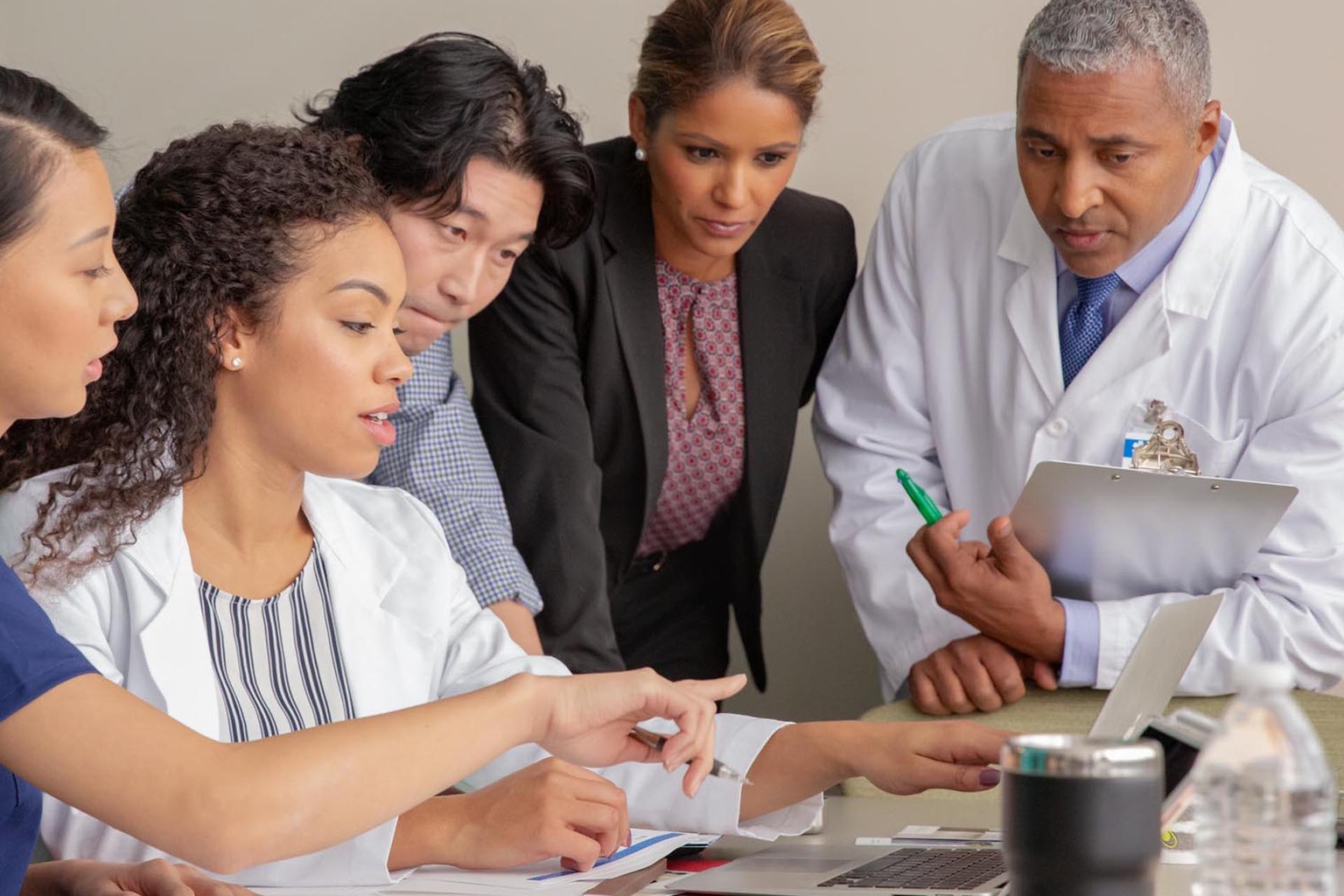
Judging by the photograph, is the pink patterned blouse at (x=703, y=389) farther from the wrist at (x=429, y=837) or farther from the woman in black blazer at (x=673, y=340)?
the wrist at (x=429, y=837)

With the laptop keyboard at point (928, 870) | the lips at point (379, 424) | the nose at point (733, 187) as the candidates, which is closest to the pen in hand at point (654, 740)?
the laptop keyboard at point (928, 870)

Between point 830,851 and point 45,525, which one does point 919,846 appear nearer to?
point 830,851

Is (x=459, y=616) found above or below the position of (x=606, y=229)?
Answer: below

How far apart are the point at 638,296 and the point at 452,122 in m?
0.46

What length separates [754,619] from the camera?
254cm

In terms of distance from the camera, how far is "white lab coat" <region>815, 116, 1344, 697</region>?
2.01m

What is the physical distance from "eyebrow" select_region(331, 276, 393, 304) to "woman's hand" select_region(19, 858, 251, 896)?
58 centimetres

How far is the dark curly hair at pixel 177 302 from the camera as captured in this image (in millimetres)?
1502

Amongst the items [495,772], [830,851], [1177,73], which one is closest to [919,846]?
[830,851]

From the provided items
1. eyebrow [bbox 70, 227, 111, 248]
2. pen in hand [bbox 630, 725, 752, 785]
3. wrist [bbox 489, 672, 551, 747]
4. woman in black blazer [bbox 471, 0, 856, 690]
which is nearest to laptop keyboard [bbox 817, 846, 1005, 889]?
pen in hand [bbox 630, 725, 752, 785]

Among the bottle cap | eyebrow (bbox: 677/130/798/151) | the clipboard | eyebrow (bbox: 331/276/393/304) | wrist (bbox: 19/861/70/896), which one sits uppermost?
eyebrow (bbox: 677/130/798/151)

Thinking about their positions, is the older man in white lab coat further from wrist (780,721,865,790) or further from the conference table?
wrist (780,721,865,790)

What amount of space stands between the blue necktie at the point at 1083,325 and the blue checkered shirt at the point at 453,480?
0.80 metres

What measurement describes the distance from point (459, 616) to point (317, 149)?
1.70ft
